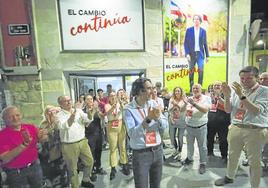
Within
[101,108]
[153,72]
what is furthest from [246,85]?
[153,72]

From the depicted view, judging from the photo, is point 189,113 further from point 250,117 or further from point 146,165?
point 146,165

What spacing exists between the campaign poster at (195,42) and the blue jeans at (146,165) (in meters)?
3.78

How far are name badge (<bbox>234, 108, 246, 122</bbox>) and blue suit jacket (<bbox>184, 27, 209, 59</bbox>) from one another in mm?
3429

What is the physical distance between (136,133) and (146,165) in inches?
11.7

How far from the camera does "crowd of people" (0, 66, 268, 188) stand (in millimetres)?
2084

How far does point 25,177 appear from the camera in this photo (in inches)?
92.4

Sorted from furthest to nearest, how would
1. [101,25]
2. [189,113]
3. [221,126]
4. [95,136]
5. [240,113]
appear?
1. [101,25]
2. [221,126]
3. [189,113]
4. [95,136]
5. [240,113]

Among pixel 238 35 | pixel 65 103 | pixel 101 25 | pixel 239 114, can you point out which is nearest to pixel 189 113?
pixel 239 114

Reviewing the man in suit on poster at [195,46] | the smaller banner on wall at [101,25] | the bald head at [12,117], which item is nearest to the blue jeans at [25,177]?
the bald head at [12,117]

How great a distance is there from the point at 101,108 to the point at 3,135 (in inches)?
69.7

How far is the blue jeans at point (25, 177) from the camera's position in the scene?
229 cm

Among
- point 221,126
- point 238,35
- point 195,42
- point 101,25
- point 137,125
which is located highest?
point 101,25

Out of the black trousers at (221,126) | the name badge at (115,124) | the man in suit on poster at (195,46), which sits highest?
the man in suit on poster at (195,46)

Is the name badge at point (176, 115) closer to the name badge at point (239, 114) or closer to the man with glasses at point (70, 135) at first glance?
the name badge at point (239, 114)
